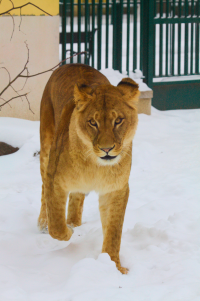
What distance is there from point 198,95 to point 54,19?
3522mm

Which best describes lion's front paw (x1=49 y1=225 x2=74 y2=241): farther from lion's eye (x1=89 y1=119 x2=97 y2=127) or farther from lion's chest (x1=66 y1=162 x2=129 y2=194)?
lion's eye (x1=89 y1=119 x2=97 y2=127)

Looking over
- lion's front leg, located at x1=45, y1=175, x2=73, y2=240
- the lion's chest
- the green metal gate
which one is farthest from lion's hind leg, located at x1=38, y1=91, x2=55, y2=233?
the green metal gate

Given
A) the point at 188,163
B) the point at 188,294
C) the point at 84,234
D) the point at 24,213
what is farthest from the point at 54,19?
the point at 188,294

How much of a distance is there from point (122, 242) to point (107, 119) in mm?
1163

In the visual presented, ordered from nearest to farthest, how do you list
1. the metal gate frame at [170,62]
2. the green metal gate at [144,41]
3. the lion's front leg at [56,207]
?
the lion's front leg at [56,207] < the green metal gate at [144,41] < the metal gate frame at [170,62]

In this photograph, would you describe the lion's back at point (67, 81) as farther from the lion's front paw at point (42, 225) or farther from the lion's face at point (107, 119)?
the lion's front paw at point (42, 225)

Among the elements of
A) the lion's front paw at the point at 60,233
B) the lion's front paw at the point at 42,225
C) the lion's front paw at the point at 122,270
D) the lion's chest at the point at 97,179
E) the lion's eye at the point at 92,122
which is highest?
the lion's eye at the point at 92,122

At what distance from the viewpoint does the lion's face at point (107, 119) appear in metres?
2.31

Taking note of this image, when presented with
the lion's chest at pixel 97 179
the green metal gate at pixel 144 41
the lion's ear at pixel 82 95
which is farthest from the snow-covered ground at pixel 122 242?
the green metal gate at pixel 144 41

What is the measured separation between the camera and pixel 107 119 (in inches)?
92.0

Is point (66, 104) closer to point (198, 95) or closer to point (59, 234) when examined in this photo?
point (59, 234)

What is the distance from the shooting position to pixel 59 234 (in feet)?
9.69

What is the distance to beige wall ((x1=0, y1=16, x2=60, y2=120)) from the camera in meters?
6.47

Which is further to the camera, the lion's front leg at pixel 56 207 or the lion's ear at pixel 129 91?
the lion's front leg at pixel 56 207
